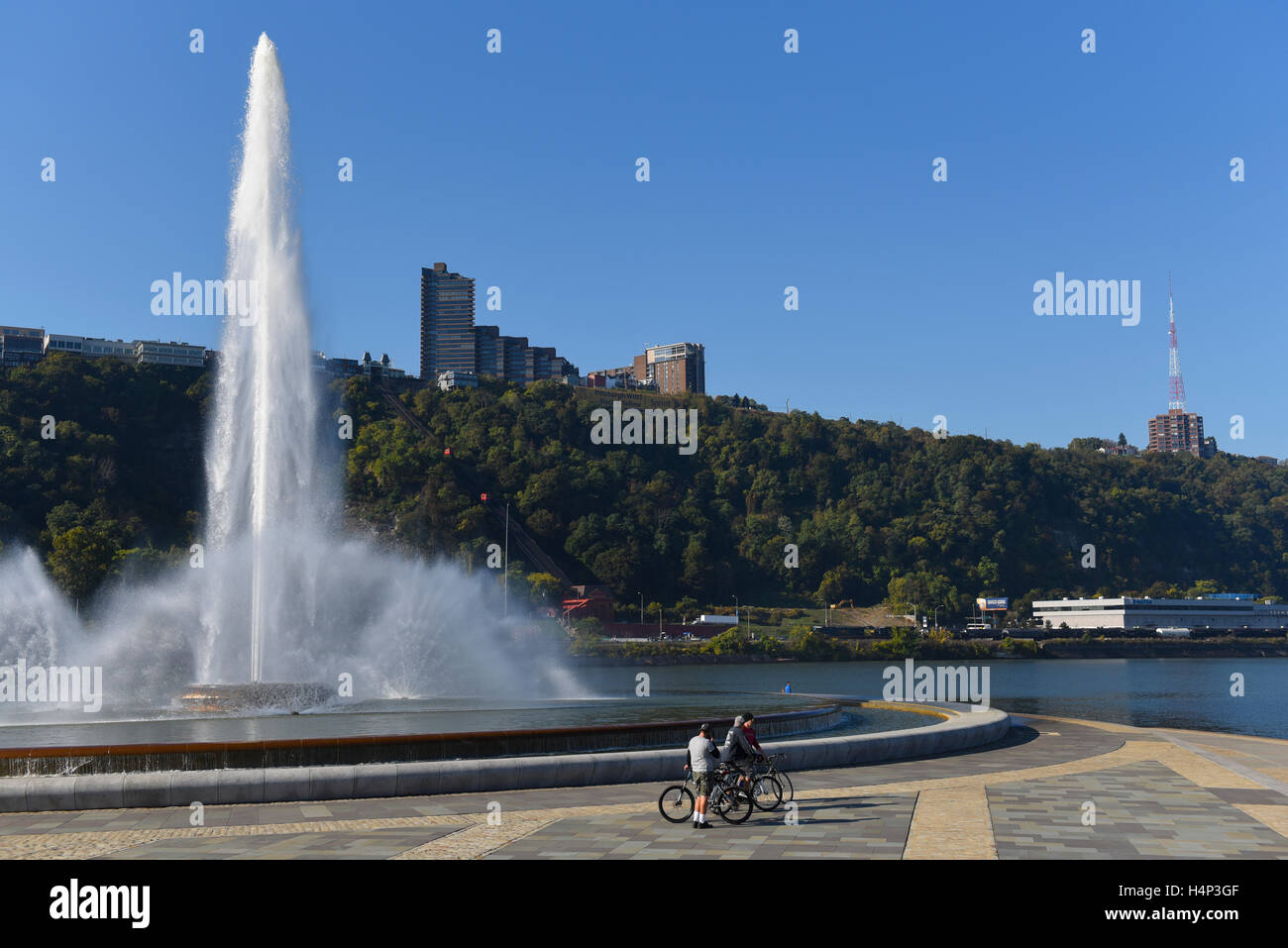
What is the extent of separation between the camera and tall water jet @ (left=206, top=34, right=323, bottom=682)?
37.6m

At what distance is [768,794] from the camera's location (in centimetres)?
A: 1766

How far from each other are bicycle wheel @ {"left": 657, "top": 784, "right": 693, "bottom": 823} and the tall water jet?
2383 cm

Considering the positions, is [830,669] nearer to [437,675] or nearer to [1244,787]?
[437,675]

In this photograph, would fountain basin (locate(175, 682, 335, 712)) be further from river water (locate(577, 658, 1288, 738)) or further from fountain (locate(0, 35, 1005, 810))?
river water (locate(577, 658, 1288, 738))

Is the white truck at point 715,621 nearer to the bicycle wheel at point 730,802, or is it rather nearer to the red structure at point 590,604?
the red structure at point 590,604

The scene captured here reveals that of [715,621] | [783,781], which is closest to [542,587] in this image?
[715,621]

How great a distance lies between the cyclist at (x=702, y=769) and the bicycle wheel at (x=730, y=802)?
0.34 metres

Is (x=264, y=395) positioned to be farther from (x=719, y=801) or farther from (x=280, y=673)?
(x=719, y=801)

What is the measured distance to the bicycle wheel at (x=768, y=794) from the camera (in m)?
17.3

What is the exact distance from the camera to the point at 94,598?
299 feet

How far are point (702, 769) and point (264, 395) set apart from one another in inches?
1060

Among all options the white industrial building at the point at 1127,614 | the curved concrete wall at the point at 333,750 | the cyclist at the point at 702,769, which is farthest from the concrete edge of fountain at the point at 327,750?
the white industrial building at the point at 1127,614
